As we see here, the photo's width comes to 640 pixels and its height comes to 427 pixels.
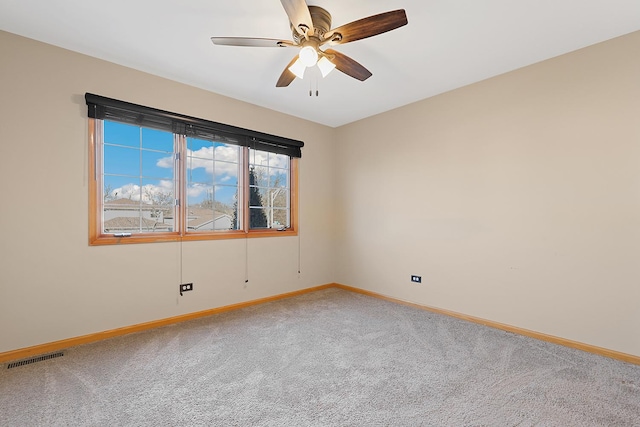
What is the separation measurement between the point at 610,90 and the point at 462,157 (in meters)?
1.26

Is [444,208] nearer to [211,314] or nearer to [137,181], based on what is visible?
[211,314]

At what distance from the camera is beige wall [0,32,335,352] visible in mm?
2330

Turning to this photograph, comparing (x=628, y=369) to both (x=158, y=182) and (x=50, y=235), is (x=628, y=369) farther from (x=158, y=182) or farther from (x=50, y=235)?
(x=50, y=235)

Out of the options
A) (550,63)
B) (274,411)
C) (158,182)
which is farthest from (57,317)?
(550,63)

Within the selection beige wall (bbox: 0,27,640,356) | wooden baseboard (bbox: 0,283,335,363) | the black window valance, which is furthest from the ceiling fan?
wooden baseboard (bbox: 0,283,335,363)

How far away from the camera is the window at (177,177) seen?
2.79m

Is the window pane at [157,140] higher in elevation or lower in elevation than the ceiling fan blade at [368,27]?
lower

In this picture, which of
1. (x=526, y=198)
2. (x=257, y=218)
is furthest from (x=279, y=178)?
(x=526, y=198)

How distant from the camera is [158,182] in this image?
313cm

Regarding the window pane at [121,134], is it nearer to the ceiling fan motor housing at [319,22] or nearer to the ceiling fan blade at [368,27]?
the ceiling fan motor housing at [319,22]

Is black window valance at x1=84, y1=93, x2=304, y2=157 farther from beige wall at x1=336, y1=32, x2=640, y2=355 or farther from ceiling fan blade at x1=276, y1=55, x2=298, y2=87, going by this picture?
beige wall at x1=336, y1=32, x2=640, y2=355

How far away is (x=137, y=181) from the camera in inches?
118

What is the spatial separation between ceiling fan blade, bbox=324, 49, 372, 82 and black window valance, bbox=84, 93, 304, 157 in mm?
1733

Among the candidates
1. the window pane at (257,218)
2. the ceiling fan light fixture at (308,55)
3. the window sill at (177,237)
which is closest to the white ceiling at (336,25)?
the ceiling fan light fixture at (308,55)
